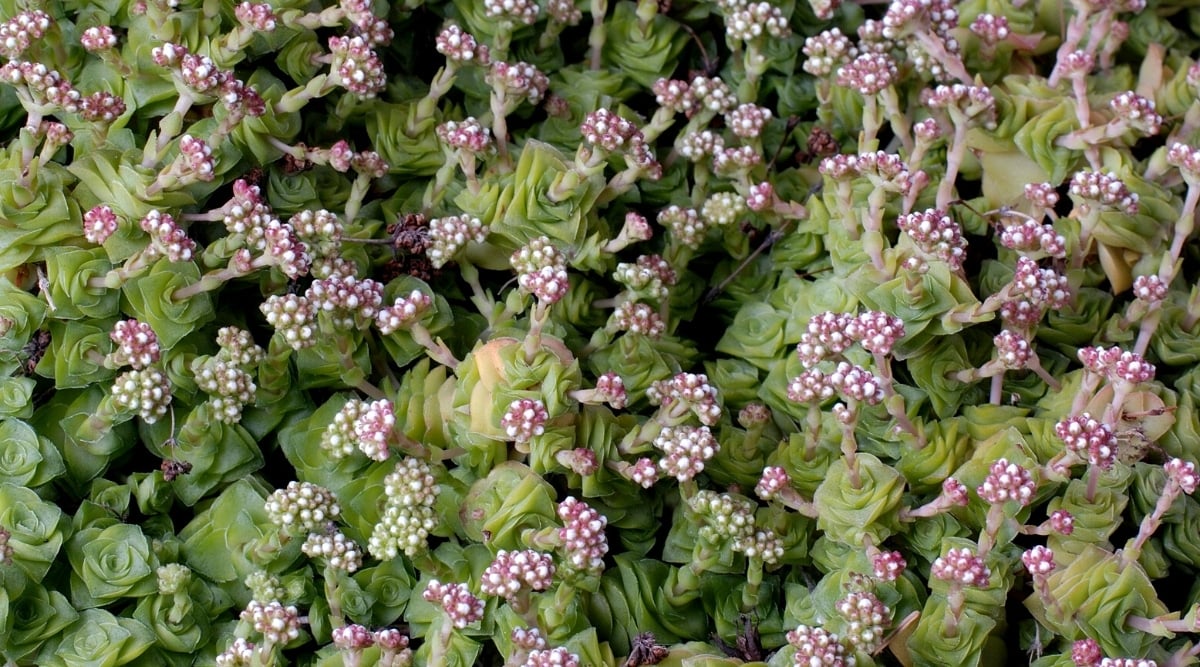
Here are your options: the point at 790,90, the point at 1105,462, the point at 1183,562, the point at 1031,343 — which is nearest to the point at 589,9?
the point at 790,90

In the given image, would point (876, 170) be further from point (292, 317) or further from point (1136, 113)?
point (292, 317)

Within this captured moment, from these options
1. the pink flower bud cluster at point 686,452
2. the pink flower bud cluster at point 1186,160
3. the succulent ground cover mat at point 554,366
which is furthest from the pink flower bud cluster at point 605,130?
the pink flower bud cluster at point 1186,160

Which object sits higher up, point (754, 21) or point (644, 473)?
point (754, 21)

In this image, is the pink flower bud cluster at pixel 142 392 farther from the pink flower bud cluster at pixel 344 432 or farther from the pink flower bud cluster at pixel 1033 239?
the pink flower bud cluster at pixel 1033 239

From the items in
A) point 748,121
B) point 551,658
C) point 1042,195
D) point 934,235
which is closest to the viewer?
point 551,658

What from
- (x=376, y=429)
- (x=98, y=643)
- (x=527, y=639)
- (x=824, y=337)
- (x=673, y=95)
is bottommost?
(x=98, y=643)

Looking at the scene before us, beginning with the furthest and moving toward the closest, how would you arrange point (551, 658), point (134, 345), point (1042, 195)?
1. point (1042, 195)
2. point (134, 345)
3. point (551, 658)

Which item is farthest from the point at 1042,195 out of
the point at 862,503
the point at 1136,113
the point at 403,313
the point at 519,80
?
the point at 403,313

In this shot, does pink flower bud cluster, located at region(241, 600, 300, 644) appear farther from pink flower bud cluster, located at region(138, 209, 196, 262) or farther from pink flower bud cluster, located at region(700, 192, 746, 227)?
pink flower bud cluster, located at region(700, 192, 746, 227)
